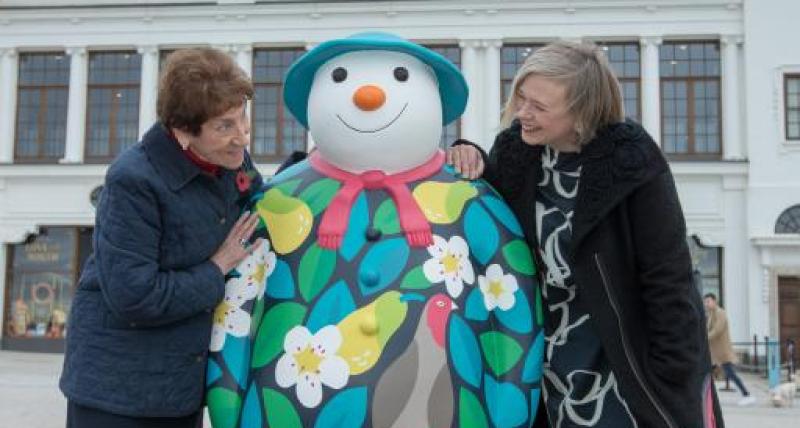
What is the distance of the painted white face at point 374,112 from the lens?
9.78ft

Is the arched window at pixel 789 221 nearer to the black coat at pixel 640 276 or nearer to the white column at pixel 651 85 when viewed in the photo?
the white column at pixel 651 85

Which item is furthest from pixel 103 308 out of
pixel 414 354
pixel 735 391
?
pixel 735 391

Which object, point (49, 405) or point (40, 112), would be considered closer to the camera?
point (49, 405)

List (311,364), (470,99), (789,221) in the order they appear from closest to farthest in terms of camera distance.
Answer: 1. (311,364)
2. (789,221)
3. (470,99)

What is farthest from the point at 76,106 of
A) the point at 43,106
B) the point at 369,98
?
the point at 369,98

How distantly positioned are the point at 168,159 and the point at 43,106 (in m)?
19.6

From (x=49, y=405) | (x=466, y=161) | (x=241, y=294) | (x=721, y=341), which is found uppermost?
(x=466, y=161)

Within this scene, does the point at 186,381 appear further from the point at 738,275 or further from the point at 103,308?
the point at 738,275

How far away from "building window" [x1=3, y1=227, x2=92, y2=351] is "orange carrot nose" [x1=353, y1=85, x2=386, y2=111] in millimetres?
18440

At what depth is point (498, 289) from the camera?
2980mm

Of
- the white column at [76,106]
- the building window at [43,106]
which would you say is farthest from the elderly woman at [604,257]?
the building window at [43,106]

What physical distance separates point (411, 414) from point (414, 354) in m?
0.20

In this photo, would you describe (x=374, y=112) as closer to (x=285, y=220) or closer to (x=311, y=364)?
(x=285, y=220)

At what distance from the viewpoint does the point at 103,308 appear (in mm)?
2660
